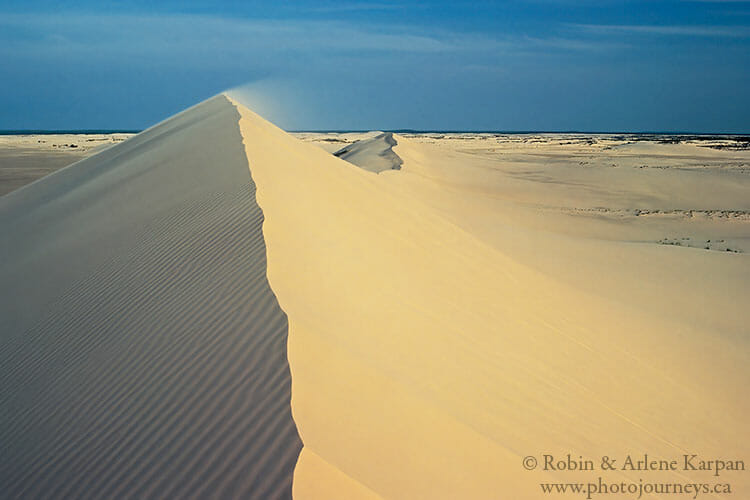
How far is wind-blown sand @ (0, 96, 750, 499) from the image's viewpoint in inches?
135

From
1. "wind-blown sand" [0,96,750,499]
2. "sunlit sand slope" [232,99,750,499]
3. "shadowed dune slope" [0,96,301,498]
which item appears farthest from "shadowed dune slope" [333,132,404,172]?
"shadowed dune slope" [0,96,301,498]

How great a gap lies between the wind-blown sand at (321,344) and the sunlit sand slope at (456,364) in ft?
0.08

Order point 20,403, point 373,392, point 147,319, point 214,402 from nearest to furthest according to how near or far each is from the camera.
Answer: point 214,402 < point 373,392 < point 20,403 < point 147,319

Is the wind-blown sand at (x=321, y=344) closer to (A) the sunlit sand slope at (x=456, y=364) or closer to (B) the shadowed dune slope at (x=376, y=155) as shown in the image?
(A) the sunlit sand slope at (x=456, y=364)

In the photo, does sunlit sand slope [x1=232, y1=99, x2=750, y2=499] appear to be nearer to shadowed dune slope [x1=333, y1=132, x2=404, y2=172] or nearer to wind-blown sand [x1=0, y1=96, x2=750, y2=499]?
wind-blown sand [x1=0, y1=96, x2=750, y2=499]

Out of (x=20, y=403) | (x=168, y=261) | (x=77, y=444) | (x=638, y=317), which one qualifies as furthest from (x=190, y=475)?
(x=638, y=317)

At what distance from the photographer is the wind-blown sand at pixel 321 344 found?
342 cm

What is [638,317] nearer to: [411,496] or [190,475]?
[411,496]

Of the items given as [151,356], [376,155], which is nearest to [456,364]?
[151,356]

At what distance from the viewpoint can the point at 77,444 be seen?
12.4 feet

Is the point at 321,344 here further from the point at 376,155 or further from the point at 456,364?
the point at 376,155

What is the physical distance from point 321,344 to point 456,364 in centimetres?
137

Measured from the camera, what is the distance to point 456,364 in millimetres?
5008

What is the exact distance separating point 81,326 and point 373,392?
3.20m
